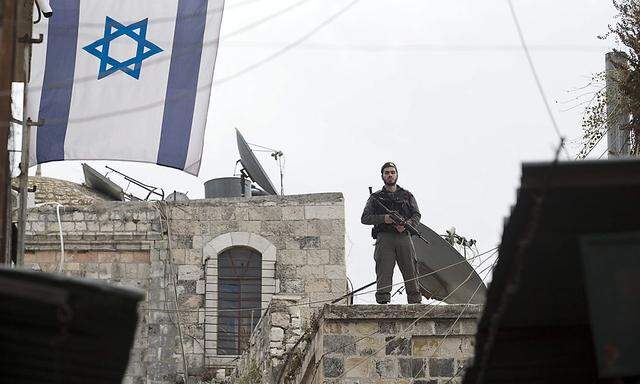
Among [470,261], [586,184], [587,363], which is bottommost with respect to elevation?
[587,363]

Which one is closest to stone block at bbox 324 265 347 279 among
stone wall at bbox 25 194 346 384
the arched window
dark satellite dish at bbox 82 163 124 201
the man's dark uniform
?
stone wall at bbox 25 194 346 384

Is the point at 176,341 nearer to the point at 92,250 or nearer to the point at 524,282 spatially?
the point at 92,250

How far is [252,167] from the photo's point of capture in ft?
90.6

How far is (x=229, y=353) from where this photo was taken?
24422 millimetres

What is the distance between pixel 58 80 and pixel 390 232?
145 inches

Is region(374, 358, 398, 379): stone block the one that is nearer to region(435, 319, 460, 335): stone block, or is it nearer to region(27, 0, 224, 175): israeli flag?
region(435, 319, 460, 335): stone block

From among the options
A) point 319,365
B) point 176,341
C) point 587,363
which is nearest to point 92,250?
point 176,341

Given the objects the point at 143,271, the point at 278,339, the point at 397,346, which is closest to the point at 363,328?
the point at 397,346

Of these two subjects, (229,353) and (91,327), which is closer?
(91,327)

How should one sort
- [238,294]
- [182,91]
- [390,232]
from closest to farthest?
[182,91] < [390,232] < [238,294]

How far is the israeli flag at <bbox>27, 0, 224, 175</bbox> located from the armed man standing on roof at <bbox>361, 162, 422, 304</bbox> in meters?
1.96

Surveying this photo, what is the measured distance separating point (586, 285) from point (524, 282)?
12.4 inches

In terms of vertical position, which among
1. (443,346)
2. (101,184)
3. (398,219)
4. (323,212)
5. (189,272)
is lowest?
(443,346)

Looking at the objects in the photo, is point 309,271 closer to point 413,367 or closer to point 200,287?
point 200,287
